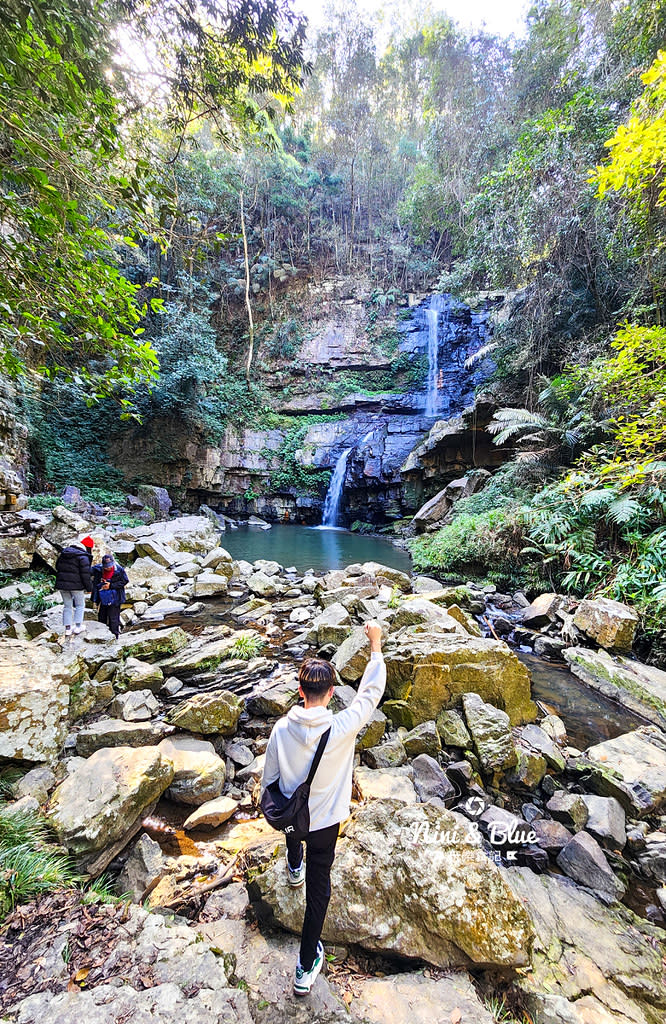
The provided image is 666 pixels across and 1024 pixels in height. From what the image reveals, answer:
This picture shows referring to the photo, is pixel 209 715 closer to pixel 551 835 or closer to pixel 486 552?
pixel 551 835

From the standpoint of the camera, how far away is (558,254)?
10.0 meters

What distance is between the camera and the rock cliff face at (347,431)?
57.2 feet

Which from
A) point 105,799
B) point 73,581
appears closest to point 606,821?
point 105,799

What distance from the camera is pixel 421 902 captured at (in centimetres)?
183

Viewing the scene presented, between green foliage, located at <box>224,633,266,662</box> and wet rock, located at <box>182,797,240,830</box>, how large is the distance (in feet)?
7.35

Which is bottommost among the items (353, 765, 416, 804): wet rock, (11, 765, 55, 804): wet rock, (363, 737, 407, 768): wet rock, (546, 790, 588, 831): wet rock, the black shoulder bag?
(546, 790, 588, 831): wet rock

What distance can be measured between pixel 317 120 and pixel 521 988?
114 feet

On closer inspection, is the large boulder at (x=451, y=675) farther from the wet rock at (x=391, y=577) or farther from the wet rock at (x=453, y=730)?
the wet rock at (x=391, y=577)

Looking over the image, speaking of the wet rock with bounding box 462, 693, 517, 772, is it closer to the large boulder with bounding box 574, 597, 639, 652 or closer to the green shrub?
the large boulder with bounding box 574, 597, 639, 652

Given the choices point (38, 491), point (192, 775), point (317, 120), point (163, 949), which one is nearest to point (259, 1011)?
point (163, 949)

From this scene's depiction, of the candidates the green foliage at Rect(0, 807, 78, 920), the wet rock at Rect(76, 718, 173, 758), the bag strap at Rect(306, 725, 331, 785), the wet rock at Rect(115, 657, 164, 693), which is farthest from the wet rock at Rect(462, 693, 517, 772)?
the wet rock at Rect(115, 657, 164, 693)

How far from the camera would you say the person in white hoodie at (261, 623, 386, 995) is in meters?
1.65

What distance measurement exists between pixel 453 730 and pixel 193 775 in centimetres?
Answer: 217

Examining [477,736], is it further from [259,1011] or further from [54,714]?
[54,714]
